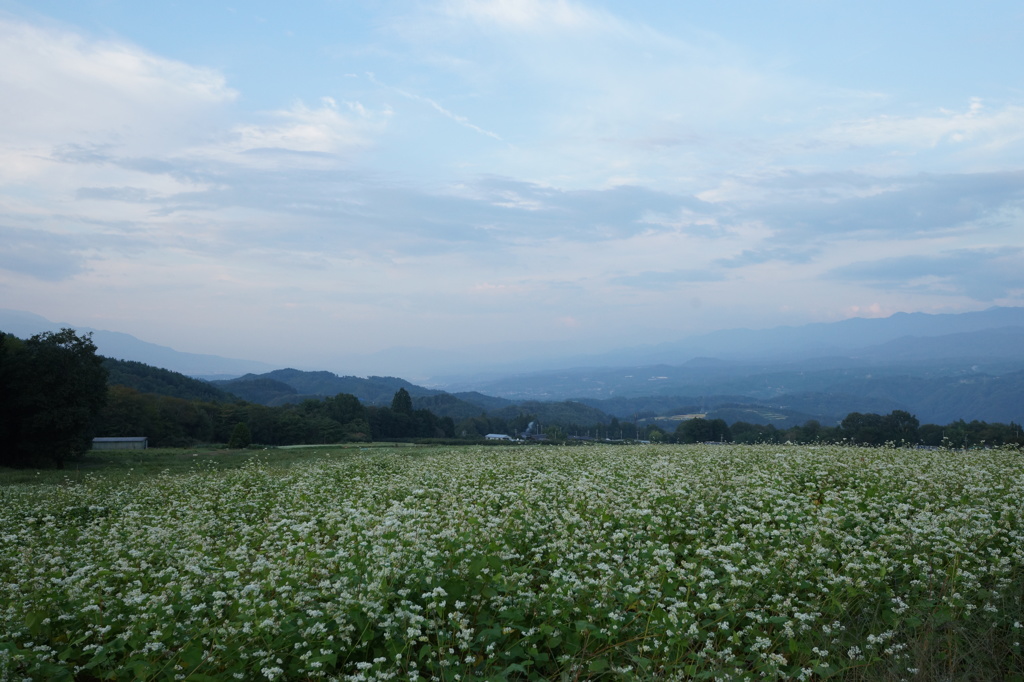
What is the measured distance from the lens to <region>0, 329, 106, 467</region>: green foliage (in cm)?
3706

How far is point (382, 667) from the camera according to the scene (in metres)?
5.39

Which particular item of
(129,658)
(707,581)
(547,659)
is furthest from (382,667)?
(707,581)

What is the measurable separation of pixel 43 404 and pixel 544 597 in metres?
42.7

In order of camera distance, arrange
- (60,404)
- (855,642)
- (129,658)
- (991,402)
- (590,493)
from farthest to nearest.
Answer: (991,402) → (60,404) → (590,493) → (855,642) → (129,658)

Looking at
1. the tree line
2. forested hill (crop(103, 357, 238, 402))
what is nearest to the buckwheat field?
the tree line

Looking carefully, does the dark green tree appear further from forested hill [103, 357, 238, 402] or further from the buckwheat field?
the buckwheat field

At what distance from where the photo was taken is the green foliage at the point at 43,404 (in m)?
37.1

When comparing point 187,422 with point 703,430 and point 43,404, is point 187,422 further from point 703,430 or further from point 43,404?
point 703,430

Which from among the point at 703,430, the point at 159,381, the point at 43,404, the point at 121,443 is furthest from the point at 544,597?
the point at 159,381

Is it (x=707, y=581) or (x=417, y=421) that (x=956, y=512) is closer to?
(x=707, y=581)

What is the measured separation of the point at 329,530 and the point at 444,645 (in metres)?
3.78

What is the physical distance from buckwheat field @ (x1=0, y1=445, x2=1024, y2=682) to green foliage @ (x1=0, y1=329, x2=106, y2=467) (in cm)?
3449

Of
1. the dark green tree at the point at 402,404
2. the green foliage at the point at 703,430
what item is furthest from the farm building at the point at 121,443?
the green foliage at the point at 703,430

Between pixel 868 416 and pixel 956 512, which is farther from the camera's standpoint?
pixel 868 416
